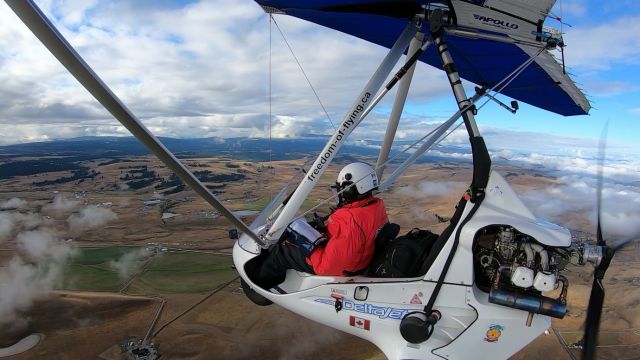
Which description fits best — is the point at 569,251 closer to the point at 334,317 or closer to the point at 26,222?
the point at 334,317

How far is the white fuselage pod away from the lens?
412cm

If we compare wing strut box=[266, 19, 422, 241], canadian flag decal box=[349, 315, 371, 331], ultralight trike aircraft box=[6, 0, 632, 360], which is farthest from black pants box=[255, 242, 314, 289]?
canadian flag decal box=[349, 315, 371, 331]

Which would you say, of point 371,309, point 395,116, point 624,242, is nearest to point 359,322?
point 371,309

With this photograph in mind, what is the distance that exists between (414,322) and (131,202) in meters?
63.5

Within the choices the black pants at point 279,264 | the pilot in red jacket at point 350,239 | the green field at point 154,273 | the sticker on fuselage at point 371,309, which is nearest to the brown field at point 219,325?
the green field at point 154,273

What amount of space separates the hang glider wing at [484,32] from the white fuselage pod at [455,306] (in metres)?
1.73

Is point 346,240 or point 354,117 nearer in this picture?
point 346,240

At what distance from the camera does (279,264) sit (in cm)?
539

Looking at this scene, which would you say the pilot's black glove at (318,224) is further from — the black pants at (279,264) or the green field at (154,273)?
the green field at (154,273)

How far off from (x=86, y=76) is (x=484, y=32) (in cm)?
440

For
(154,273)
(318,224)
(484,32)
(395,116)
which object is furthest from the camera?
(154,273)

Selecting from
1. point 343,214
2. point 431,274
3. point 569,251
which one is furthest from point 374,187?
point 569,251

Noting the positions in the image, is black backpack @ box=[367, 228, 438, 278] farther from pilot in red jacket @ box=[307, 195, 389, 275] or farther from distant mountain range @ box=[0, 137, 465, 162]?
distant mountain range @ box=[0, 137, 465, 162]

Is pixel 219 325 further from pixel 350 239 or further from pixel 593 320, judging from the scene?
pixel 593 320
